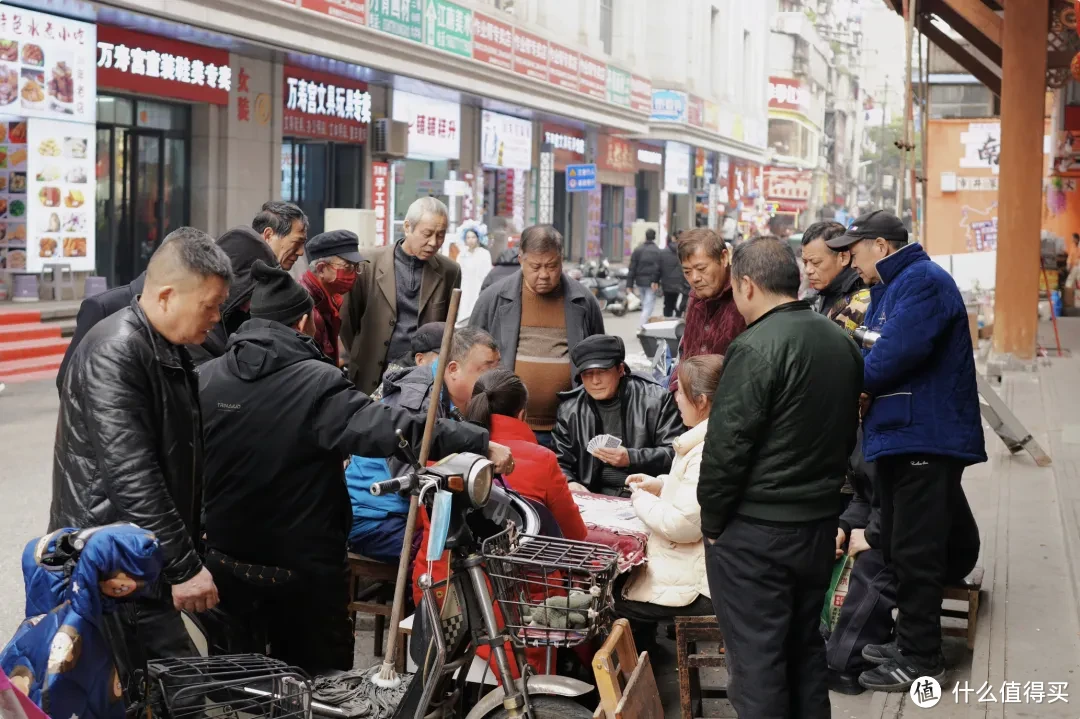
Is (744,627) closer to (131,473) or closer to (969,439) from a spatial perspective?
(969,439)

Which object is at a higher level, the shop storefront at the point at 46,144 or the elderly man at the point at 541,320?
the shop storefront at the point at 46,144

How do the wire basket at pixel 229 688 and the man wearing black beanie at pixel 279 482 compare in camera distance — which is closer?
the wire basket at pixel 229 688

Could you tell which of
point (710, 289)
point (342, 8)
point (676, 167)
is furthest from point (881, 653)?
point (676, 167)

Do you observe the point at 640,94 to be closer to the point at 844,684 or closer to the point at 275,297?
the point at 844,684

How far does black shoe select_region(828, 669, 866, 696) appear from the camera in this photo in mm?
5203

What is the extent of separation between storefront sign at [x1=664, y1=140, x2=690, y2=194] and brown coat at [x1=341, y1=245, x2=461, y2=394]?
117ft

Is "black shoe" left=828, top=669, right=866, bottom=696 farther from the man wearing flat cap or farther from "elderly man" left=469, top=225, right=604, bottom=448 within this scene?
"elderly man" left=469, top=225, right=604, bottom=448

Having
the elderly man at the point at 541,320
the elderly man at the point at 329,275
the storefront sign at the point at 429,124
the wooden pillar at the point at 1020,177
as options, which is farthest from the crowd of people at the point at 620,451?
the storefront sign at the point at 429,124

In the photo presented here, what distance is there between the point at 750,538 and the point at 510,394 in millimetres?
1302

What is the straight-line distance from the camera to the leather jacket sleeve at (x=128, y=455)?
3.55m

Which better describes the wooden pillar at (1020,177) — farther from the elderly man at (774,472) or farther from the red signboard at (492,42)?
the red signboard at (492,42)

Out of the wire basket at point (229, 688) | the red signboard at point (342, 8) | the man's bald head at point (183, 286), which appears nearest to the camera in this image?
the wire basket at point (229, 688)

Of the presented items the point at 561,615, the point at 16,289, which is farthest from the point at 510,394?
the point at 16,289

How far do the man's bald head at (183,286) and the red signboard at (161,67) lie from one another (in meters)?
14.2
